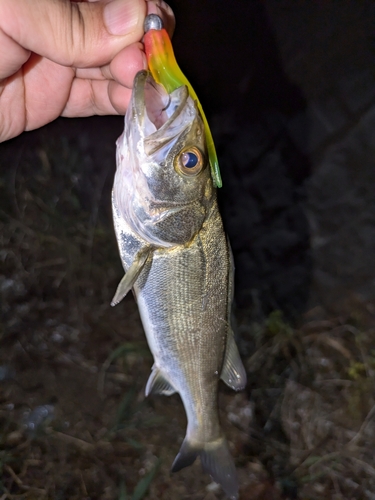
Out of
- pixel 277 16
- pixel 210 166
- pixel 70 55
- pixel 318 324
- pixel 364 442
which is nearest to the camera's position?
pixel 210 166

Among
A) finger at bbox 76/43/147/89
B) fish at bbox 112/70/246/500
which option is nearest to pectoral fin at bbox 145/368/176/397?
fish at bbox 112/70/246/500

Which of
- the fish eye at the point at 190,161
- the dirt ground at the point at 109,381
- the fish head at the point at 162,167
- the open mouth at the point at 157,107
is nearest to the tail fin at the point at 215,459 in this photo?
the dirt ground at the point at 109,381

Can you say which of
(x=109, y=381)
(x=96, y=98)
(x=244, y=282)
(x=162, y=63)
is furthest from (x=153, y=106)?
(x=109, y=381)

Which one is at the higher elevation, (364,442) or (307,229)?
(307,229)

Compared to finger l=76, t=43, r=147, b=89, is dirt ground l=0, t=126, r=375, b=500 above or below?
below

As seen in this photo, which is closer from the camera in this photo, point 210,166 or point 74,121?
point 210,166

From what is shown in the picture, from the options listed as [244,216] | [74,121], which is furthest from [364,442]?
[74,121]

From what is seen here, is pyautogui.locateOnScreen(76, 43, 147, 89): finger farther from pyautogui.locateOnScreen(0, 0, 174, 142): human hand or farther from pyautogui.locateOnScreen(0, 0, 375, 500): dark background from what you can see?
pyautogui.locateOnScreen(0, 0, 375, 500): dark background

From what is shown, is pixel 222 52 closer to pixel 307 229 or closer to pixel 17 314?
pixel 307 229
